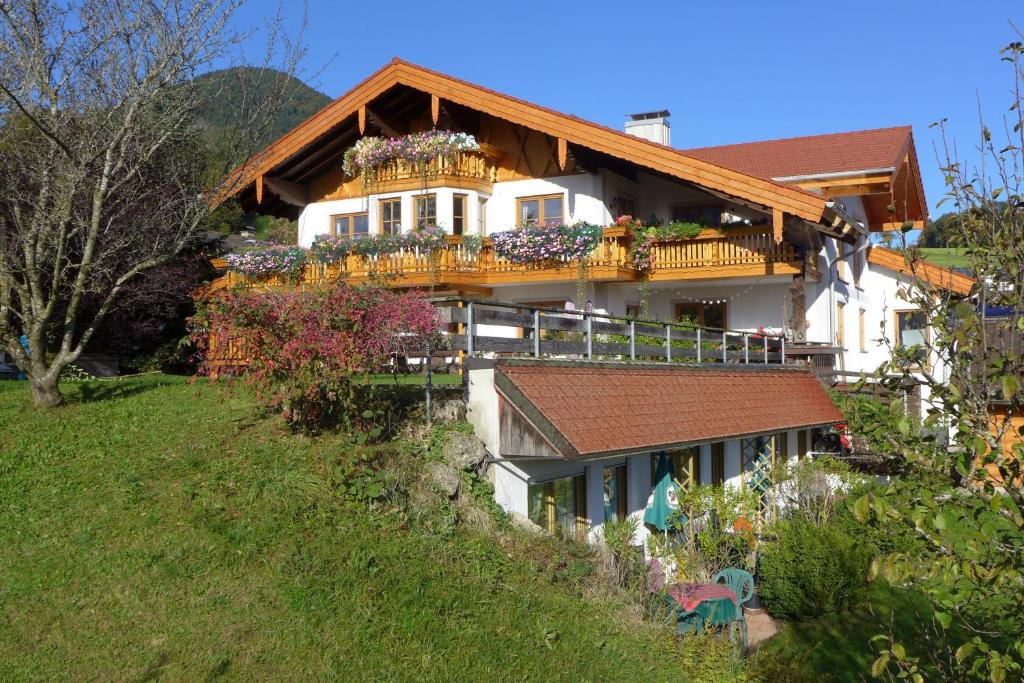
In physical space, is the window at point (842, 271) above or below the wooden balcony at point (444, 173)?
below

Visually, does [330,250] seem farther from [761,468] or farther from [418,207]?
[761,468]

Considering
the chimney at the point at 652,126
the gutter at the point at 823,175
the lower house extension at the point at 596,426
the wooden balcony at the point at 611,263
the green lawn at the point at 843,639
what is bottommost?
the green lawn at the point at 843,639

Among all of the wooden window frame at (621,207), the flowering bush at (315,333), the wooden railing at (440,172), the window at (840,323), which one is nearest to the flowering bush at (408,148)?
the wooden railing at (440,172)

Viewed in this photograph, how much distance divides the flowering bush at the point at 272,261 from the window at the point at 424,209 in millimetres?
3066

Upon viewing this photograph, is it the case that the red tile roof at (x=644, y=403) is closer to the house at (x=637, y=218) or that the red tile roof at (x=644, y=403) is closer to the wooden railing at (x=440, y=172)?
the house at (x=637, y=218)

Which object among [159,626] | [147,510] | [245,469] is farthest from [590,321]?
[159,626]

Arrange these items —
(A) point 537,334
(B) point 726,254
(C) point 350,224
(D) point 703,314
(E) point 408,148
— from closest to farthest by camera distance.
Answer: (A) point 537,334 < (B) point 726,254 < (E) point 408,148 < (D) point 703,314 < (C) point 350,224

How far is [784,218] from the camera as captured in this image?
68.6ft

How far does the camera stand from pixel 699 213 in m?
23.9

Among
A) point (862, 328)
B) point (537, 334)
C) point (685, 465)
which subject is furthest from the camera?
point (862, 328)

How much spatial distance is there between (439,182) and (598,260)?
4547 millimetres

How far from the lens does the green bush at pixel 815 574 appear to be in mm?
13328

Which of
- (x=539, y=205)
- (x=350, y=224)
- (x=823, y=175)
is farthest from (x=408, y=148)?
(x=823, y=175)

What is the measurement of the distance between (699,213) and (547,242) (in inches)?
175
